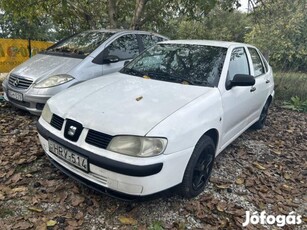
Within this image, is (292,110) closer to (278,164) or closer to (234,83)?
(278,164)

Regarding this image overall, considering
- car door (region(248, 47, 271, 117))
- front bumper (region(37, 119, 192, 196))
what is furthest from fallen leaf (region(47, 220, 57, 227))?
car door (region(248, 47, 271, 117))

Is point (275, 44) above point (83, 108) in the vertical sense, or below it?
below

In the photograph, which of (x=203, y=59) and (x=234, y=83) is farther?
(x=203, y=59)

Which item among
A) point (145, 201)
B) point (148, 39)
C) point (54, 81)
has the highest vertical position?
point (148, 39)

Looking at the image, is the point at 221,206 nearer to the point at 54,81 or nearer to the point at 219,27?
the point at 54,81

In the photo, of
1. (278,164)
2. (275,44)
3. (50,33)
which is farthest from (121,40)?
(50,33)

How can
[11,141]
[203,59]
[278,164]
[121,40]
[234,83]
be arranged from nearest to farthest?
[234,83] → [203,59] → [11,141] → [278,164] → [121,40]

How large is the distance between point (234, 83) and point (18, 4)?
20.1 feet

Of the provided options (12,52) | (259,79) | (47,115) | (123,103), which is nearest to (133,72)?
(123,103)

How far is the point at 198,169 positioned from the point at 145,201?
62 cm

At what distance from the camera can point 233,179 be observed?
337 centimetres

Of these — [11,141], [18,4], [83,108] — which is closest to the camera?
[83,108]

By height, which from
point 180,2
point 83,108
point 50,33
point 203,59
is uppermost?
point 180,2

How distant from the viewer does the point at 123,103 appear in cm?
261
